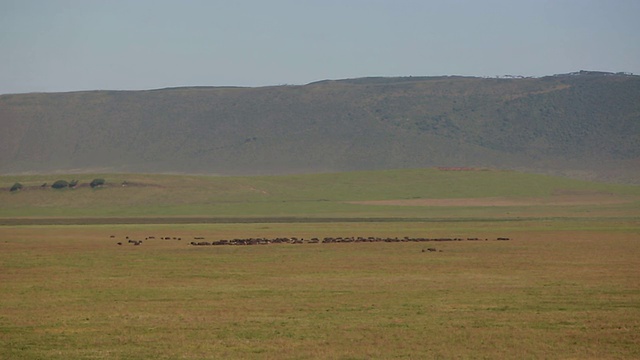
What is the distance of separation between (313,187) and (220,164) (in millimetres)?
62140

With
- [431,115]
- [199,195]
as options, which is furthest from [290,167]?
[199,195]

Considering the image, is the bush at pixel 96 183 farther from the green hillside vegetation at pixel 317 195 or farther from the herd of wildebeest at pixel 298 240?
the herd of wildebeest at pixel 298 240

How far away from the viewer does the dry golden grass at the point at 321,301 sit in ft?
66.4

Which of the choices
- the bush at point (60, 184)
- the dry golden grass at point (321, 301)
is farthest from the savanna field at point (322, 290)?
the bush at point (60, 184)

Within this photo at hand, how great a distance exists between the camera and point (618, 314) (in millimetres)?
24016

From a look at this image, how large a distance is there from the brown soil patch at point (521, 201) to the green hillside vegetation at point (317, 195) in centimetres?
12

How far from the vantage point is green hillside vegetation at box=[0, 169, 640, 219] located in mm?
90000

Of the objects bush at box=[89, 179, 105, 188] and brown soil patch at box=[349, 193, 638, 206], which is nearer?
brown soil patch at box=[349, 193, 638, 206]

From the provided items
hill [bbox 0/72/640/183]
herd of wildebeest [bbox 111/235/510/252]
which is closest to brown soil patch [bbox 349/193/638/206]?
herd of wildebeest [bbox 111/235/510/252]

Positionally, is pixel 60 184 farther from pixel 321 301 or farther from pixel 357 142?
pixel 321 301

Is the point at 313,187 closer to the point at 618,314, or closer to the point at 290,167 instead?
the point at 290,167

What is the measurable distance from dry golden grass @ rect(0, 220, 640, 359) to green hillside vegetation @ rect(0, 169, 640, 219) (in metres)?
40.9

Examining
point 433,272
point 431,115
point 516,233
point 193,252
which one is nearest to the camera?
point 433,272

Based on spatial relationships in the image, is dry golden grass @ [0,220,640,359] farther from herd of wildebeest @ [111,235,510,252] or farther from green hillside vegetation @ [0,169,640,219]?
green hillside vegetation @ [0,169,640,219]
